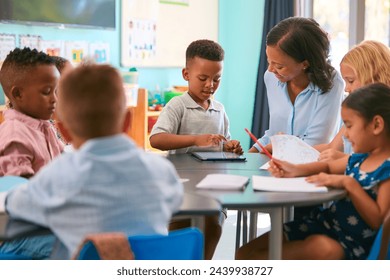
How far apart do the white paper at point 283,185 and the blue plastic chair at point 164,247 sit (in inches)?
Result: 18.6

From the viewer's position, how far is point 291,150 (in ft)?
7.95

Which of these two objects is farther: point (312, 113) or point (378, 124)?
point (312, 113)

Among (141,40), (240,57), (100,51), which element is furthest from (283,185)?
(240,57)

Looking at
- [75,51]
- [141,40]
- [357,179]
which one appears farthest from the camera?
[141,40]

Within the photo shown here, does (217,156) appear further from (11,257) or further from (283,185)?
(11,257)

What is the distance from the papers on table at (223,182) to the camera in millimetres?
1945

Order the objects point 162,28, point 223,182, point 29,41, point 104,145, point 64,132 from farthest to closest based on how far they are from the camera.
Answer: point 162,28, point 29,41, point 223,182, point 64,132, point 104,145

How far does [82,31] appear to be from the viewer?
5.08 m

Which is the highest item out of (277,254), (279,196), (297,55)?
(297,55)

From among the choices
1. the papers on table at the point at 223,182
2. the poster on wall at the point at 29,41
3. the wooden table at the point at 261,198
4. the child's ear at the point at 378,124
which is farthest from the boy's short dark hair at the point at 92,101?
the poster on wall at the point at 29,41

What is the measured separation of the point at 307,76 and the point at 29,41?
247 cm
